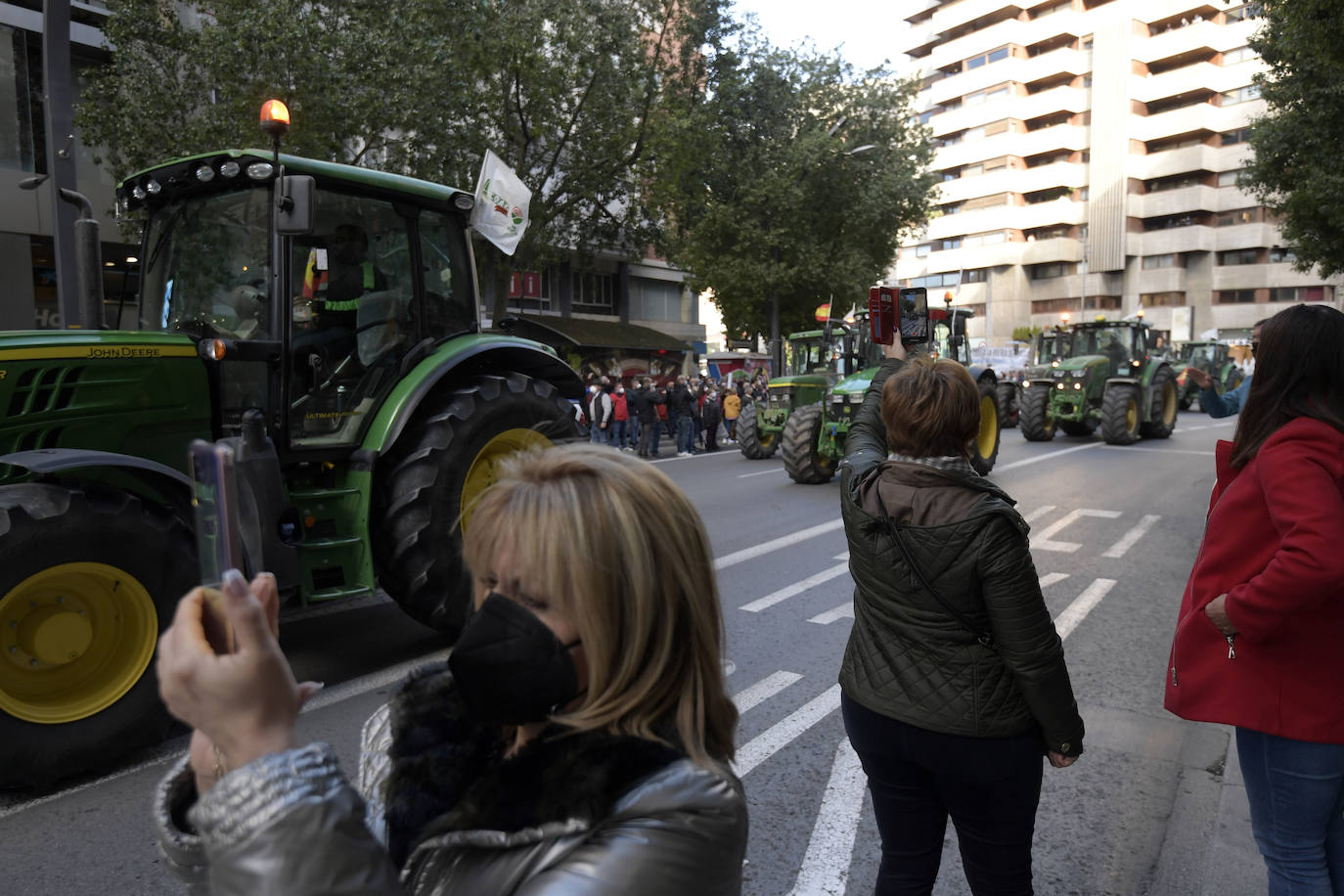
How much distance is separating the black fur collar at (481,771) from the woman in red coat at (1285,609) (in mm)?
1621

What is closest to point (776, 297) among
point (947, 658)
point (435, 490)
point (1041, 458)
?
point (1041, 458)

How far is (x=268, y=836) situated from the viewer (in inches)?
36.0

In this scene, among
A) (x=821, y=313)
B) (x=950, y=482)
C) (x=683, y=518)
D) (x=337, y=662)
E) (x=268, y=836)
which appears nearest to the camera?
(x=268, y=836)

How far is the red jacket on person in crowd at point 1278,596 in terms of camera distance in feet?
6.64

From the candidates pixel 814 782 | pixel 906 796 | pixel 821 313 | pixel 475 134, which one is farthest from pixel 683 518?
pixel 475 134

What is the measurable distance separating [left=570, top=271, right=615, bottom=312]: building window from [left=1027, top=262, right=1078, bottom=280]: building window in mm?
39085

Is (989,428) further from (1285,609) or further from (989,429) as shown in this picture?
(1285,609)

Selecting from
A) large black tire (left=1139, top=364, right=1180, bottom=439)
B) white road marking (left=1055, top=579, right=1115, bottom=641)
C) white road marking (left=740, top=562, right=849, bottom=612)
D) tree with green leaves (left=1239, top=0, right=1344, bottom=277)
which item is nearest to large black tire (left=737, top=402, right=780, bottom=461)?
large black tire (left=1139, top=364, right=1180, bottom=439)

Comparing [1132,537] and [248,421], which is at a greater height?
[248,421]

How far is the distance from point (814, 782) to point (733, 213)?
26.0 metres

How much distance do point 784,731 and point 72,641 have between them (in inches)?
119

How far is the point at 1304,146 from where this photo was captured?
17641mm

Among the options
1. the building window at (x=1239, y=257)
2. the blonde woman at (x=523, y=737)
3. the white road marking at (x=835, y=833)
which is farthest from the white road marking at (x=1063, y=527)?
the building window at (x=1239, y=257)

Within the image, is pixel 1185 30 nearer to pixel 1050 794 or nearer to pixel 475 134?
pixel 475 134
